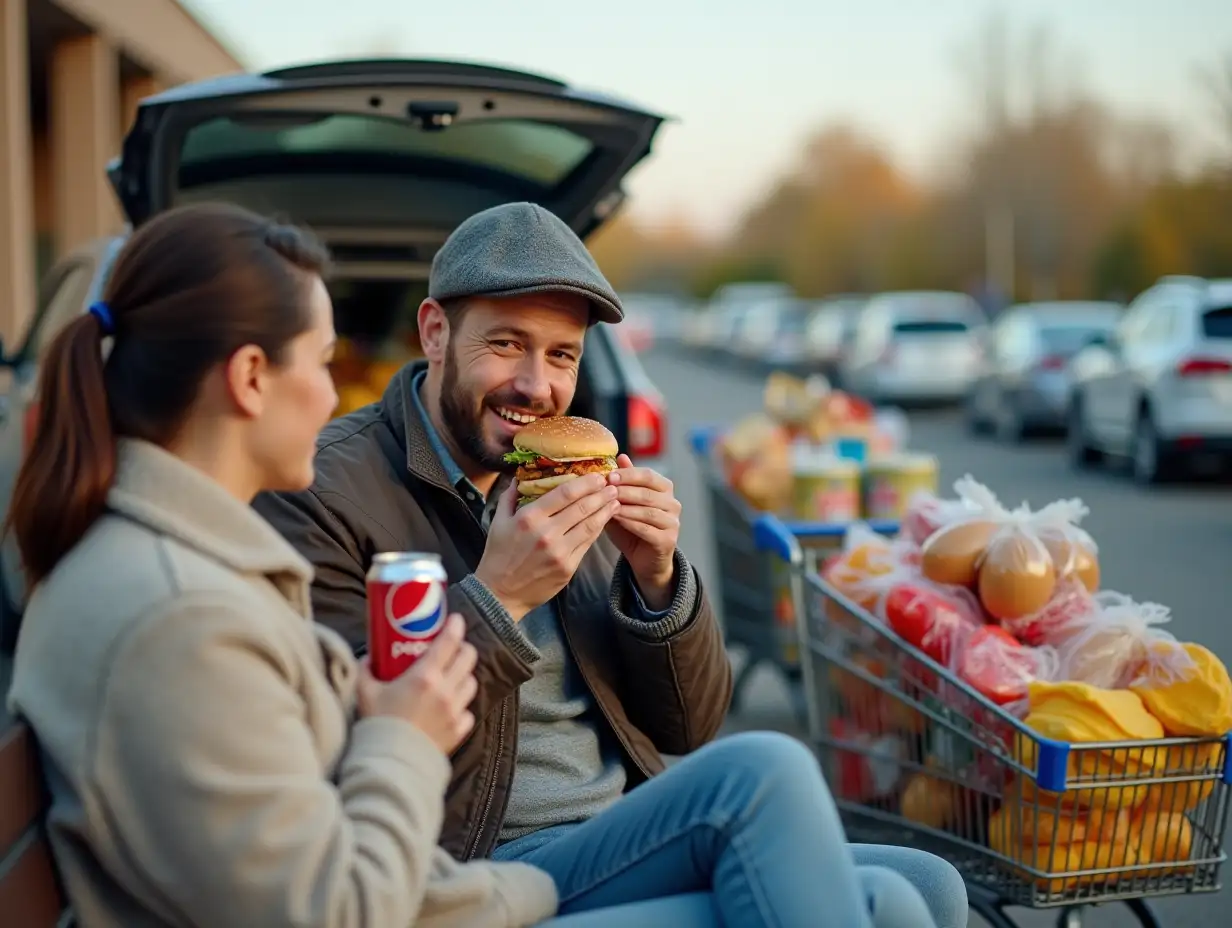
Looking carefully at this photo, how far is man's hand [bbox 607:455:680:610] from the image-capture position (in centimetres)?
297

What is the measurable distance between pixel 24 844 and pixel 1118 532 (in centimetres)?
1130

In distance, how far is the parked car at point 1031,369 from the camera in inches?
782

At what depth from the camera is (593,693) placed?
9.94 feet

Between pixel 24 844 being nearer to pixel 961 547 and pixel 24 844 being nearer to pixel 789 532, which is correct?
pixel 961 547

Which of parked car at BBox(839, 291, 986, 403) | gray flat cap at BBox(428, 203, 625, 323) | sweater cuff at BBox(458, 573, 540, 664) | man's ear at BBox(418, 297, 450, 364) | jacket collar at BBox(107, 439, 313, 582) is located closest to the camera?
jacket collar at BBox(107, 439, 313, 582)

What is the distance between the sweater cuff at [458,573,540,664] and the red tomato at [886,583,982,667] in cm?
150

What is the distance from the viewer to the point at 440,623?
2.14 meters

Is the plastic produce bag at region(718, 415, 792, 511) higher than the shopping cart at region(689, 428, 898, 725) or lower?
higher

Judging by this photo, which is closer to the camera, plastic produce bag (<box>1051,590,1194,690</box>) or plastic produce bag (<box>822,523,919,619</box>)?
plastic produce bag (<box>1051,590,1194,690</box>)

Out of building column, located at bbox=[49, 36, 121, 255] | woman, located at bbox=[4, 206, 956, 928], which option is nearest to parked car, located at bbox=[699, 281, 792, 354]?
building column, located at bbox=[49, 36, 121, 255]

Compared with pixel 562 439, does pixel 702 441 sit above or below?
below

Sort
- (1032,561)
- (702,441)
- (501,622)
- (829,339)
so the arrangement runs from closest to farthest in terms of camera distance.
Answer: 1. (501,622)
2. (1032,561)
3. (702,441)
4. (829,339)

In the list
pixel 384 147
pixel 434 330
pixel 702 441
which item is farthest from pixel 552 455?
pixel 702 441

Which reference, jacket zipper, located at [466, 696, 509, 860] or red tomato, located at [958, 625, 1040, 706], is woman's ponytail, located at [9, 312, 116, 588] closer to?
jacket zipper, located at [466, 696, 509, 860]
